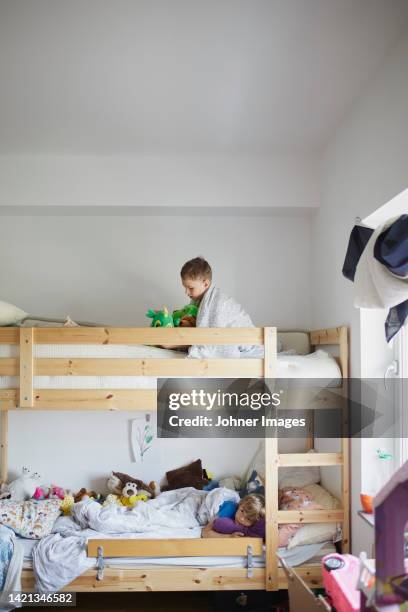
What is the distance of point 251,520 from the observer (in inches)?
104

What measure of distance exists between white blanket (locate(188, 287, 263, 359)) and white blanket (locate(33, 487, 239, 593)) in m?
0.84

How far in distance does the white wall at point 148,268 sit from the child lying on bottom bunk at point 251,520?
0.71 meters

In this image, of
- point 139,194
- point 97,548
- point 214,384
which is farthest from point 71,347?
point 139,194

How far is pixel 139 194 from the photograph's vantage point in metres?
3.31

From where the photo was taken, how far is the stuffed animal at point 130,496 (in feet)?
9.77

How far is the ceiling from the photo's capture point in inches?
75.4

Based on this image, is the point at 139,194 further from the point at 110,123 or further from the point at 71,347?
the point at 71,347

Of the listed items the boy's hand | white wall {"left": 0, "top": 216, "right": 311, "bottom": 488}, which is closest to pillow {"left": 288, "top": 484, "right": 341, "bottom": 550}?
white wall {"left": 0, "top": 216, "right": 311, "bottom": 488}

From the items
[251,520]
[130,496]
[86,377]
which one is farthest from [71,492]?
[251,520]

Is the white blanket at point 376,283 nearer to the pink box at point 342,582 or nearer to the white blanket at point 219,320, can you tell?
the white blanket at point 219,320

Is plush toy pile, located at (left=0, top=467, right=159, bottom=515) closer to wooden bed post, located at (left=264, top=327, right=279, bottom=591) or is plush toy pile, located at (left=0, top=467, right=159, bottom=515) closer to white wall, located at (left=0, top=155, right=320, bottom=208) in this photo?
wooden bed post, located at (left=264, top=327, right=279, bottom=591)

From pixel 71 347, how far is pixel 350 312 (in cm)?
143

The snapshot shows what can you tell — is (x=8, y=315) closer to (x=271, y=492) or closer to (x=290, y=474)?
(x=271, y=492)

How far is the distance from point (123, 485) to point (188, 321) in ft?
3.83
